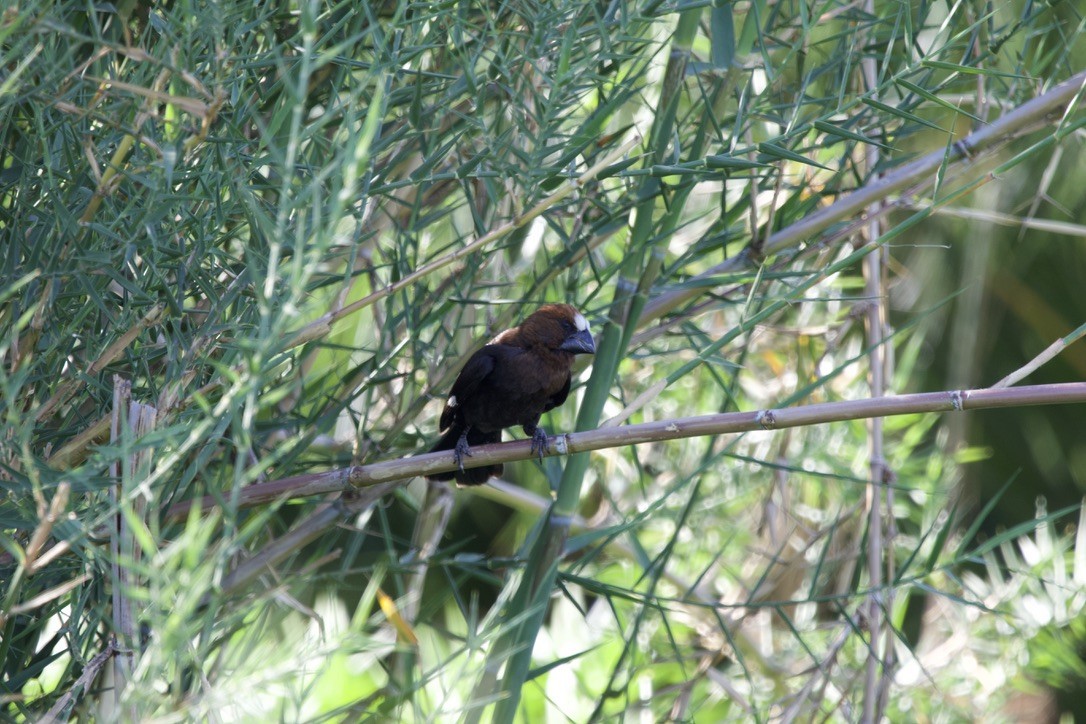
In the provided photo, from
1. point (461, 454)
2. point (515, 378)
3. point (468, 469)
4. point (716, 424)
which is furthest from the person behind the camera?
point (515, 378)

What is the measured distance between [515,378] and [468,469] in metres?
0.28

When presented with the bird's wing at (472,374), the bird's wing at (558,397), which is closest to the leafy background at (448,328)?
the bird's wing at (472,374)

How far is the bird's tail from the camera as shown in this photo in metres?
2.52

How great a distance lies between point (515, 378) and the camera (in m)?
2.64

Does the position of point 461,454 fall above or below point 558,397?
above

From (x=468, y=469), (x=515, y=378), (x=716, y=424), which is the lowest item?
(x=468, y=469)

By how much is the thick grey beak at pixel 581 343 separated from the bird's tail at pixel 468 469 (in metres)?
0.34

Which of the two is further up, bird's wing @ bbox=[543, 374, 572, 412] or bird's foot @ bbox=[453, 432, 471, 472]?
bird's foot @ bbox=[453, 432, 471, 472]

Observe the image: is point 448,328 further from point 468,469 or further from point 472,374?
point 468,469

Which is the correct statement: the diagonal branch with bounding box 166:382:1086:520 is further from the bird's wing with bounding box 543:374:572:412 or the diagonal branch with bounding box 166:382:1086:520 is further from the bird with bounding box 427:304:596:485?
the bird's wing with bounding box 543:374:572:412

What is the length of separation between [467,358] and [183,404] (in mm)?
1075

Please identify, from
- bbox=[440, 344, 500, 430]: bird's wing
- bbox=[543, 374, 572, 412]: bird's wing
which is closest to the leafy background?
bbox=[440, 344, 500, 430]: bird's wing

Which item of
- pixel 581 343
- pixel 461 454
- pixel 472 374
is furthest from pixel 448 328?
pixel 461 454

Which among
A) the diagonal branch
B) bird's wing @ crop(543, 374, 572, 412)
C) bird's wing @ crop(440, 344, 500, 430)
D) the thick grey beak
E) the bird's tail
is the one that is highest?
the diagonal branch
